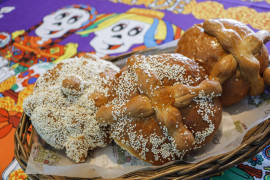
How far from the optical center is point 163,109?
805 millimetres

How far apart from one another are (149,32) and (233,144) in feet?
3.26

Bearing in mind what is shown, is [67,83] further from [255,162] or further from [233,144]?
[255,162]

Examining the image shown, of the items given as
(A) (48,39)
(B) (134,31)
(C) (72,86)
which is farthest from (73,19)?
(C) (72,86)

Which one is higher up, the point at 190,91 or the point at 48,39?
the point at 190,91

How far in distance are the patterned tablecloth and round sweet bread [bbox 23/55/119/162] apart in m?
0.40

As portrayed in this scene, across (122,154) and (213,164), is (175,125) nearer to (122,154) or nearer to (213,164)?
(213,164)

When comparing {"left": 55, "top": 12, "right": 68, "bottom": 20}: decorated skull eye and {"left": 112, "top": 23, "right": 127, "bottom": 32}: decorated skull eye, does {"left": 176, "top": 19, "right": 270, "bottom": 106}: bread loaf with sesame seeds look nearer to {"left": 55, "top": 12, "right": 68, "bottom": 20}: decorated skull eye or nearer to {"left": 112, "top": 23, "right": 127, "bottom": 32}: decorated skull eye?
{"left": 112, "top": 23, "right": 127, "bottom": 32}: decorated skull eye

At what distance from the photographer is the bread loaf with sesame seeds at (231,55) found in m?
0.90

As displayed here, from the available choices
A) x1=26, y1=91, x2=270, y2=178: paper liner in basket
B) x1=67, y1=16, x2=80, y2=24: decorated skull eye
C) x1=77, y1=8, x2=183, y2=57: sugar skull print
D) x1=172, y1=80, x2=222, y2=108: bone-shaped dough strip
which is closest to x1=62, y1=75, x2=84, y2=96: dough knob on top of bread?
x1=26, y1=91, x2=270, y2=178: paper liner in basket

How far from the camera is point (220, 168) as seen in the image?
0.82 metres

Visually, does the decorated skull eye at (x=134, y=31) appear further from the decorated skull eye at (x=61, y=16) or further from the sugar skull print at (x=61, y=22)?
the decorated skull eye at (x=61, y=16)

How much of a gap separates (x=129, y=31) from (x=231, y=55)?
0.91 m

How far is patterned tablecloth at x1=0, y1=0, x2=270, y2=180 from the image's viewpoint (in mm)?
1492

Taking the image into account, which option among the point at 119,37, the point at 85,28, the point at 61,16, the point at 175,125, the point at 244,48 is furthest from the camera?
the point at 61,16
